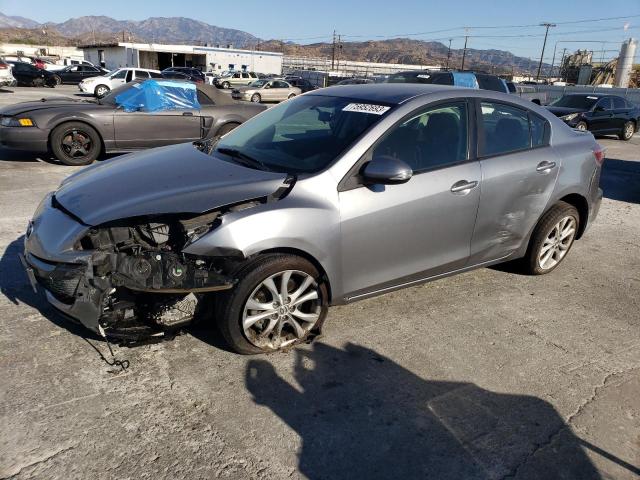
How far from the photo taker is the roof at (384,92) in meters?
3.75

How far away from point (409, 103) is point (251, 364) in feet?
6.88

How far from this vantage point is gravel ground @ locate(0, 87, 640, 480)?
7.98 feet

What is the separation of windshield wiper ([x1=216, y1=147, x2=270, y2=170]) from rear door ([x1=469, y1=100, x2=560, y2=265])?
5.46 ft

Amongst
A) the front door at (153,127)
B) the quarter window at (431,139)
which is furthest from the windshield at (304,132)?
the front door at (153,127)

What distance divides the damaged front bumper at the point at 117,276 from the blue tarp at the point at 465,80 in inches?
468

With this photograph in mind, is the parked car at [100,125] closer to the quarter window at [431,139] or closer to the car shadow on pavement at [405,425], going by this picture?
the quarter window at [431,139]

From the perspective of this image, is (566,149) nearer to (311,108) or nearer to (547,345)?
(547,345)

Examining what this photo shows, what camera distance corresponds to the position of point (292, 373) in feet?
10.1

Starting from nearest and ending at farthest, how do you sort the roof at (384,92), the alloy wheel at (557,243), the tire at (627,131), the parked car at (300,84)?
the roof at (384,92) < the alloy wheel at (557,243) < the tire at (627,131) < the parked car at (300,84)

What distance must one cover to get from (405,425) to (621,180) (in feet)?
31.0

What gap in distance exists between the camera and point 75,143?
323 inches

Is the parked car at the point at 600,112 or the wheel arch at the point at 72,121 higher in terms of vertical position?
the parked car at the point at 600,112

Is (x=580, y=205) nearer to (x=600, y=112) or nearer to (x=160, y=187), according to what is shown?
(x=160, y=187)

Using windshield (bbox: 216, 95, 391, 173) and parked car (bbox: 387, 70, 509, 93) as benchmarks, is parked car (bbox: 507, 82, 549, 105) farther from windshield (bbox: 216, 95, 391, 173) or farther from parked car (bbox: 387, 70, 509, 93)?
windshield (bbox: 216, 95, 391, 173)
